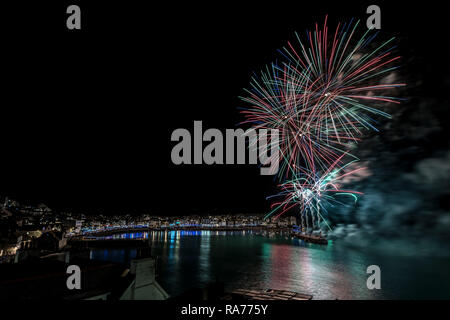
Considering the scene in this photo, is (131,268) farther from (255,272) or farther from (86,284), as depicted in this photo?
(255,272)
